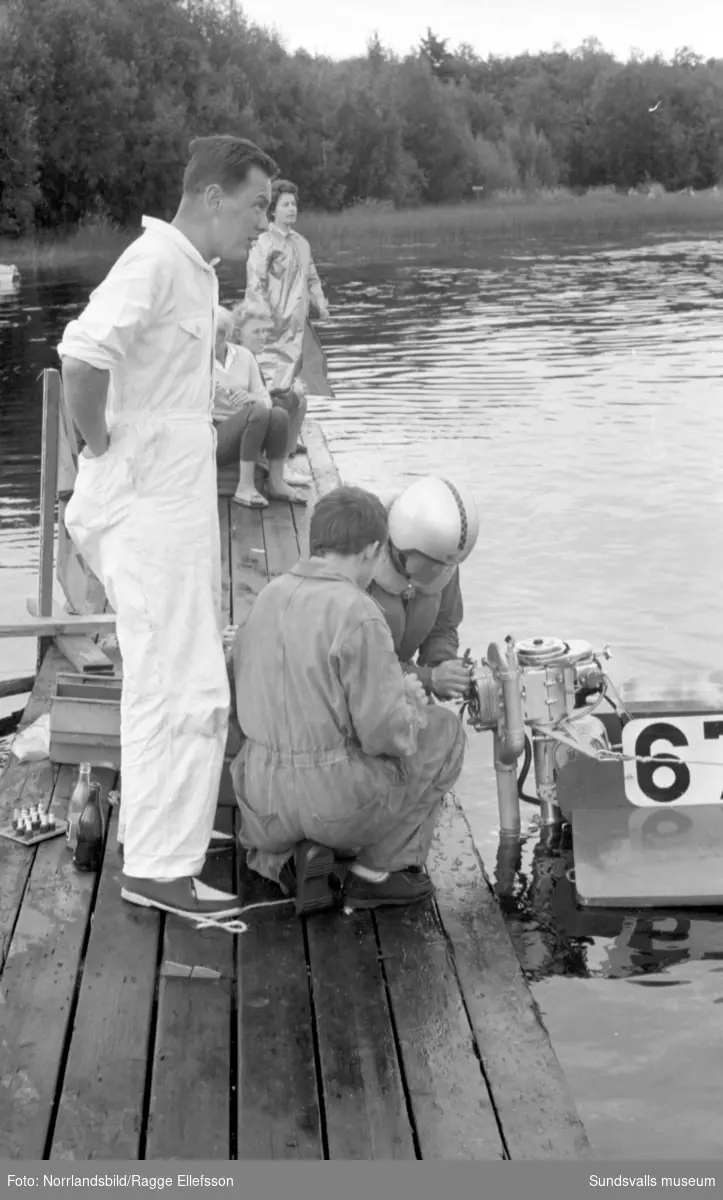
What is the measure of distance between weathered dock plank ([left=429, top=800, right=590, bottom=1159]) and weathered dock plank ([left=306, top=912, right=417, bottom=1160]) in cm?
21

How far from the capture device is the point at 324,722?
385 centimetres

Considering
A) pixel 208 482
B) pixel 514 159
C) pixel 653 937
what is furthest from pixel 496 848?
pixel 514 159

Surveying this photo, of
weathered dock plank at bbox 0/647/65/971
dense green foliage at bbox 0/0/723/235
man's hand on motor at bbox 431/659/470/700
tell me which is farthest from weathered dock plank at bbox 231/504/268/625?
dense green foliage at bbox 0/0/723/235

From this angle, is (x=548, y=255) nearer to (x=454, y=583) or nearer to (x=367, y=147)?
(x=454, y=583)

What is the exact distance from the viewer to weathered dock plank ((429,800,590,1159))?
307cm

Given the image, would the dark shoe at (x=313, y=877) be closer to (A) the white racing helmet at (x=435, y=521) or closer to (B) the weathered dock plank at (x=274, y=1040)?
(B) the weathered dock plank at (x=274, y=1040)

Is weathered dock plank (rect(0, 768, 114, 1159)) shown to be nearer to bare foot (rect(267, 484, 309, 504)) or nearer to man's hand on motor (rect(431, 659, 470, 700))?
man's hand on motor (rect(431, 659, 470, 700))

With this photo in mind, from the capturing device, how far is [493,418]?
1571cm

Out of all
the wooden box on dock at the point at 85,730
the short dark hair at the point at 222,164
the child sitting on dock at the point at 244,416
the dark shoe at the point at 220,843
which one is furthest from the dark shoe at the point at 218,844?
the child sitting on dock at the point at 244,416

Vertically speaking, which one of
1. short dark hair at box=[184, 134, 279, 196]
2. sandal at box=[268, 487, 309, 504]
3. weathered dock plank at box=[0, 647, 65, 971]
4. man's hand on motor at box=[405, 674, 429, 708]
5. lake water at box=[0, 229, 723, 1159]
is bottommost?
lake water at box=[0, 229, 723, 1159]

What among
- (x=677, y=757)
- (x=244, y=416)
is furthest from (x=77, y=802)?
(x=244, y=416)

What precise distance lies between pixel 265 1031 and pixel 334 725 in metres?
0.78

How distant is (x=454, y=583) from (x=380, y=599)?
394mm

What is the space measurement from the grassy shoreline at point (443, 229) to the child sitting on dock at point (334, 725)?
1390 inches
